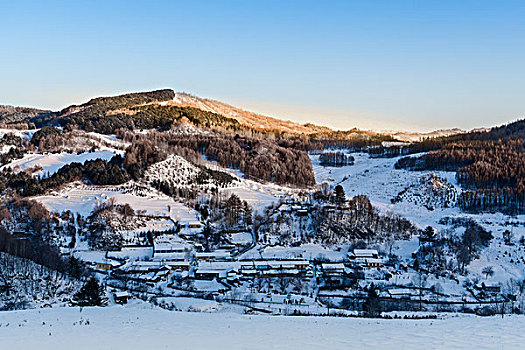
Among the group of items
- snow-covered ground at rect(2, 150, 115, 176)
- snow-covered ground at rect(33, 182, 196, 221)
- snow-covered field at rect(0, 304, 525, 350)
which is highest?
snow-covered ground at rect(2, 150, 115, 176)

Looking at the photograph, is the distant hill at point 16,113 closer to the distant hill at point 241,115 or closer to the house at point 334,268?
the distant hill at point 241,115

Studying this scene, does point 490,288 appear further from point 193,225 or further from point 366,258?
point 193,225

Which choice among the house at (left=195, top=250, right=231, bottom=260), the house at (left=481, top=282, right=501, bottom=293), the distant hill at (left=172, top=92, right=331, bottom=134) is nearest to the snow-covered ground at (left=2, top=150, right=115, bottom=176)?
the house at (left=195, top=250, right=231, bottom=260)

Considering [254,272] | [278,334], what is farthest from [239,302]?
[278,334]

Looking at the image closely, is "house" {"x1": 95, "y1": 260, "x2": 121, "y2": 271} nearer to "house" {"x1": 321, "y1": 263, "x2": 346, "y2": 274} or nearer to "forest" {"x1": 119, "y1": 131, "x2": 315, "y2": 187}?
"house" {"x1": 321, "y1": 263, "x2": 346, "y2": 274}

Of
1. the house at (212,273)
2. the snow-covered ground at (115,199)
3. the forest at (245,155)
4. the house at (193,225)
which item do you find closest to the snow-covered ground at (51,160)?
the forest at (245,155)

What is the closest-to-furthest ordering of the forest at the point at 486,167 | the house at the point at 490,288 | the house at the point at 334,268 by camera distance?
the house at the point at 490,288 < the house at the point at 334,268 < the forest at the point at 486,167

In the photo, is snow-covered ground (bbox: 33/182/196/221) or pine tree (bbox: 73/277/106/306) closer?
pine tree (bbox: 73/277/106/306)

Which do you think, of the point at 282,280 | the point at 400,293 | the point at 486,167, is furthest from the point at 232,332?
the point at 486,167
